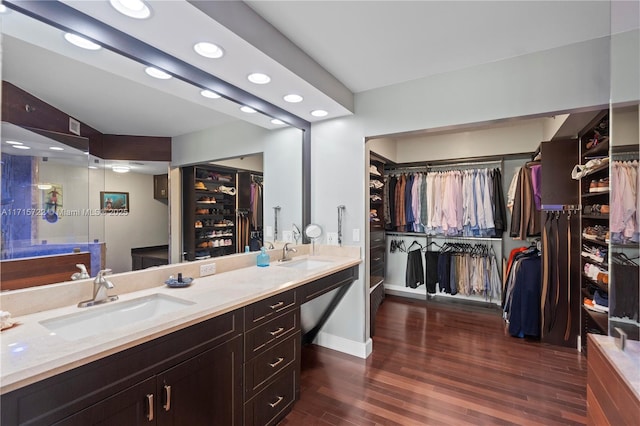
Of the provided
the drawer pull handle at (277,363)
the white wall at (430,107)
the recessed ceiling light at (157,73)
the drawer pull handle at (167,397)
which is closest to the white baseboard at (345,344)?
the white wall at (430,107)

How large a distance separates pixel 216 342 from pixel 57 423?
0.61m

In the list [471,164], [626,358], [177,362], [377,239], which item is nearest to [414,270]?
[377,239]

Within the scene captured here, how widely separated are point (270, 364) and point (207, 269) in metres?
0.82

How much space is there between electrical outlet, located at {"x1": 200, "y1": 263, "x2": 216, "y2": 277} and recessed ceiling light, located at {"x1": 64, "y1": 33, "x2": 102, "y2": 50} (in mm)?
1429

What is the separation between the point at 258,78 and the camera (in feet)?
6.88

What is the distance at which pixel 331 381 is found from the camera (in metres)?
2.40

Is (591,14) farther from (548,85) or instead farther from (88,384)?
(88,384)

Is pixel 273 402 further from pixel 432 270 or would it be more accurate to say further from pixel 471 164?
pixel 471 164

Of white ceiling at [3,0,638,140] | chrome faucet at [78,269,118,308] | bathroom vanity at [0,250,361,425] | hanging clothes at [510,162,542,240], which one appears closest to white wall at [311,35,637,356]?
white ceiling at [3,0,638,140]

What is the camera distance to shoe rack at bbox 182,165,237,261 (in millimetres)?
2076

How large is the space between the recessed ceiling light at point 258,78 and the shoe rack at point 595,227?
2.66 meters

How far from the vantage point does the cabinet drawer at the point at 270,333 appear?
5.41 feet

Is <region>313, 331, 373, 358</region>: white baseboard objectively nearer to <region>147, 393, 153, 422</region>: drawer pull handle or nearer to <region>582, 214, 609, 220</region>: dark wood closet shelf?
<region>147, 393, 153, 422</region>: drawer pull handle

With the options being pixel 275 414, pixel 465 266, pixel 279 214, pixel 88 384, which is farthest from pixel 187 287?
pixel 465 266
